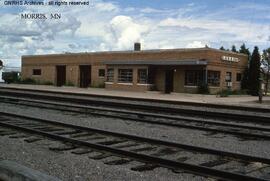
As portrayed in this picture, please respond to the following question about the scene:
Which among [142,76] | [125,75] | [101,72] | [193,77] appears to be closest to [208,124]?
[193,77]

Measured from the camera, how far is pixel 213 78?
4728cm

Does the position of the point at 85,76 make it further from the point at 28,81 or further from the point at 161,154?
the point at 161,154

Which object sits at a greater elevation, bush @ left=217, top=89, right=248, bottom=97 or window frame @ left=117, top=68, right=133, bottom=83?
window frame @ left=117, top=68, right=133, bottom=83

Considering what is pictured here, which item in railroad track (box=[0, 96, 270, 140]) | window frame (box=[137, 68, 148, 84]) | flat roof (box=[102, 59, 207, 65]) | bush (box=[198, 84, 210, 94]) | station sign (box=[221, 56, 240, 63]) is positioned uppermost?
station sign (box=[221, 56, 240, 63])

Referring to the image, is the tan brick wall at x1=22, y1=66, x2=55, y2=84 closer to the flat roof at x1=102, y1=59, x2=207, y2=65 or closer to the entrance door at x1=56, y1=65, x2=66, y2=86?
the entrance door at x1=56, y1=65, x2=66, y2=86

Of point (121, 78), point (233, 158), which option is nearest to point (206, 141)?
point (233, 158)

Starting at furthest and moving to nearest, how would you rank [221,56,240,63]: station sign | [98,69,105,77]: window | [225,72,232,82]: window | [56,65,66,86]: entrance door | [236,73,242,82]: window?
[56,65,66,86]: entrance door < [98,69,105,77]: window < [236,73,242,82]: window < [225,72,232,82]: window < [221,56,240,63]: station sign

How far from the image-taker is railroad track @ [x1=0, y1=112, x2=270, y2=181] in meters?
8.36

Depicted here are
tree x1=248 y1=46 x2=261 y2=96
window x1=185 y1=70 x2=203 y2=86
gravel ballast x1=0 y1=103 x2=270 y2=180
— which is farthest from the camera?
tree x1=248 y1=46 x2=261 y2=96

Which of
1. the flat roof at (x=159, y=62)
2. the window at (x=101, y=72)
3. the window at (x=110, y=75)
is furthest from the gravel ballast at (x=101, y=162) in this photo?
the window at (x=101, y=72)

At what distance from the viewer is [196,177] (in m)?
8.02

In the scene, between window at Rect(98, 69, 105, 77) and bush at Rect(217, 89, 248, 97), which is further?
window at Rect(98, 69, 105, 77)

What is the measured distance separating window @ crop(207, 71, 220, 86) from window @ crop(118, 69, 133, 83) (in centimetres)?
907

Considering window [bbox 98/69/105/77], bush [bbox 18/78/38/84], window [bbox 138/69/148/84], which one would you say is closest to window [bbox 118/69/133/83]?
window [bbox 138/69/148/84]
